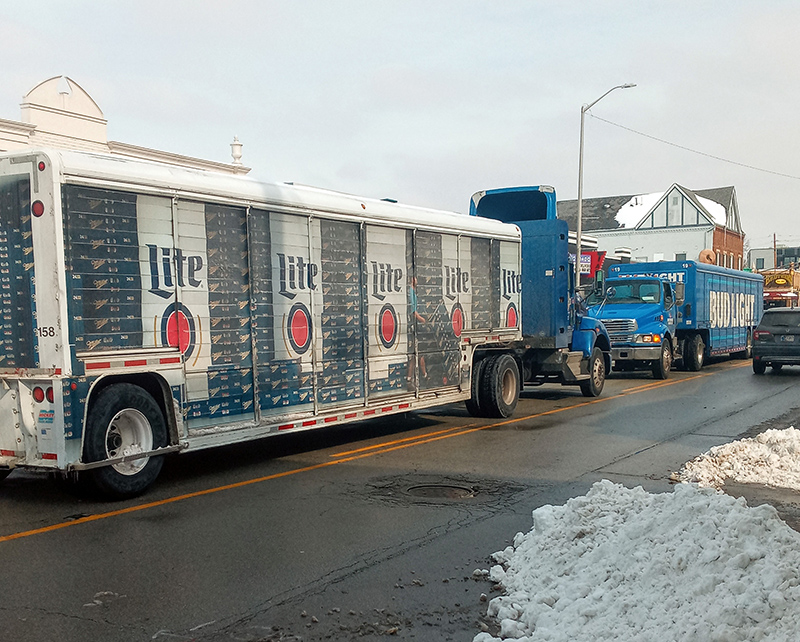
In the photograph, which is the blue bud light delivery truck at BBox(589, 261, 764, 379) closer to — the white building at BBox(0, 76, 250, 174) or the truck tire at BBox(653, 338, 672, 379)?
the truck tire at BBox(653, 338, 672, 379)

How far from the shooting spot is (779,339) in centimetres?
2275

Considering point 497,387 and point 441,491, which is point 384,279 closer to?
point 497,387

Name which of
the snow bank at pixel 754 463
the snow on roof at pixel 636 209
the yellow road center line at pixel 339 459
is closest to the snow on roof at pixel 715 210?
the snow on roof at pixel 636 209

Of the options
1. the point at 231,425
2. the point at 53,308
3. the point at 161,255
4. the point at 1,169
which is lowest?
the point at 231,425

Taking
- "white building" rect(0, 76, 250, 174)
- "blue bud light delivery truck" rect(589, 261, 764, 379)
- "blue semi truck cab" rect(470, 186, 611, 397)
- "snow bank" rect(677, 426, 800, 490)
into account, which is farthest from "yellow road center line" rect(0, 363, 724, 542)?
"white building" rect(0, 76, 250, 174)

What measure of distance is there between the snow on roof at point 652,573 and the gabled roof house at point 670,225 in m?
60.8

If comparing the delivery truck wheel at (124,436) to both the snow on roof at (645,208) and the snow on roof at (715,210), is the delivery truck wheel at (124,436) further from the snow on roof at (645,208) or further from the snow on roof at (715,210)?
the snow on roof at (715,210)

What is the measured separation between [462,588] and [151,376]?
4291mm

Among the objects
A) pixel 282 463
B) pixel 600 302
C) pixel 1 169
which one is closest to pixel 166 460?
pixel 282 463

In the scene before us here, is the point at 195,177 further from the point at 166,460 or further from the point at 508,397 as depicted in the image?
the point at 508,397

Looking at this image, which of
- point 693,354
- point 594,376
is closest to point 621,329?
point 693,354

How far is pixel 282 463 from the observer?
32.8ft

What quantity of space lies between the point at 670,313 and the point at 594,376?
6768mm

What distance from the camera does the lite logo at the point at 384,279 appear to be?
37.1ft
